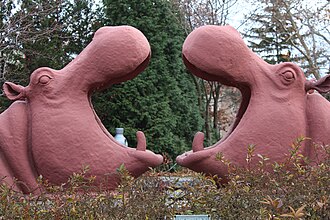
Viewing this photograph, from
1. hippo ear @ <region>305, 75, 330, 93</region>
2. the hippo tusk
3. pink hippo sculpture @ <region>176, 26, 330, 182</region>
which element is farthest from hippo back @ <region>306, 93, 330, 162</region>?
the hippo tusk

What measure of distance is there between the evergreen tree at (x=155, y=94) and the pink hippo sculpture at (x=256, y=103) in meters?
6.10

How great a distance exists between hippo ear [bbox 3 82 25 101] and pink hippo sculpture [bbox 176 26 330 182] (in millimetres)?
1844

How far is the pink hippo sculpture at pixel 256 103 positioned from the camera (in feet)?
16.8

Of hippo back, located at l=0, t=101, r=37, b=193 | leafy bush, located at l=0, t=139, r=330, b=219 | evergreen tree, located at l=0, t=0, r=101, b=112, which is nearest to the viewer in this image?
leafy bush, located at l=0, t=139, r=330, b=219

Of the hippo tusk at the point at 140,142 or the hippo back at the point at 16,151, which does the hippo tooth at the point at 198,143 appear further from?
the hippo back at the point at 16,151

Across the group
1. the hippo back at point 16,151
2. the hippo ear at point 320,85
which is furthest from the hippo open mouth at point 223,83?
the hippo back at point 16,151

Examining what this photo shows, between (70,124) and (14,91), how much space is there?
787mm

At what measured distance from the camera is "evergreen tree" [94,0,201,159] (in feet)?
37.8

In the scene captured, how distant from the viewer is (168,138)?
11.4 meters

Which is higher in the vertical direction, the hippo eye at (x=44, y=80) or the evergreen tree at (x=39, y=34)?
the evergreen tree at (x=39, y=34)

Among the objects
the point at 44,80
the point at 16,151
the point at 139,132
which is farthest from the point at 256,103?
the point at 16,151

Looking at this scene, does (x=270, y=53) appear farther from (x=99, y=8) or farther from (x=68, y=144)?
(x=68, y=144)

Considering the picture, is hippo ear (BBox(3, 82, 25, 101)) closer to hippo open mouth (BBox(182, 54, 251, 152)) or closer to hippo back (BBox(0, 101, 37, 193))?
hippo back (BBox(0, 101, 37, 193))

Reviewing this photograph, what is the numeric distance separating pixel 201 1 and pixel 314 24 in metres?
3.74
